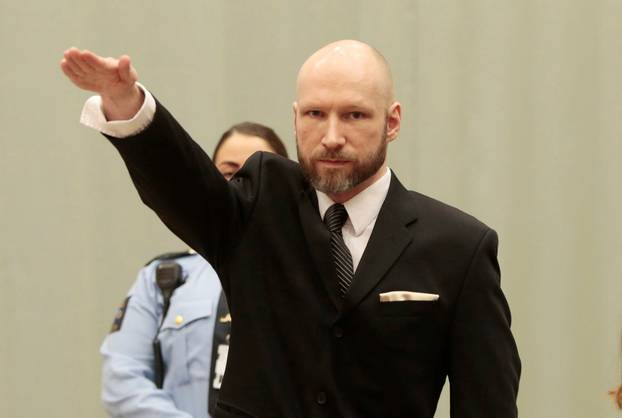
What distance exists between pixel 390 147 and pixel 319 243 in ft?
6.10

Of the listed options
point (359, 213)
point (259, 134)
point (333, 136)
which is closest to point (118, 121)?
point (333, 136)

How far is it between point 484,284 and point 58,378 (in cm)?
210

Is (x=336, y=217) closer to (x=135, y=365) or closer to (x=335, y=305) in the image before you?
(x=335, y=305)

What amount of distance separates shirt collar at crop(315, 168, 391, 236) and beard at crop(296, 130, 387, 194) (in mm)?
52

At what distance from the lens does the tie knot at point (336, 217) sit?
1.74 metres

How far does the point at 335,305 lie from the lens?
1684 millimetres

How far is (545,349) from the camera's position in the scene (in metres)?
3.59

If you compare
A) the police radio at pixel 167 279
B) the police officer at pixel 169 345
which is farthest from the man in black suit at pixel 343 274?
the police radio at pixel 167 279

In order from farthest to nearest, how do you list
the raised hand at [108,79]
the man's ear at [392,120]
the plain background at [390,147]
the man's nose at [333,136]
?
the plain background at [390,147]
the man's ear at [392,120]
the man's nose at [333,136]
the raised hand at [108,79]

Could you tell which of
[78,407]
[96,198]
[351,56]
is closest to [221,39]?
[96,198]

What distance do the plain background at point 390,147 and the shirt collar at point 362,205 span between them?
1.73m

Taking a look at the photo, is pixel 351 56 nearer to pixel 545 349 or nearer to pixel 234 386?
pixel 234 386

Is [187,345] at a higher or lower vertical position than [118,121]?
lower

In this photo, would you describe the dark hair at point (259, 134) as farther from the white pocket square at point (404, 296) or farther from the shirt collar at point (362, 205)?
the white pocket square at point (404, 296)
